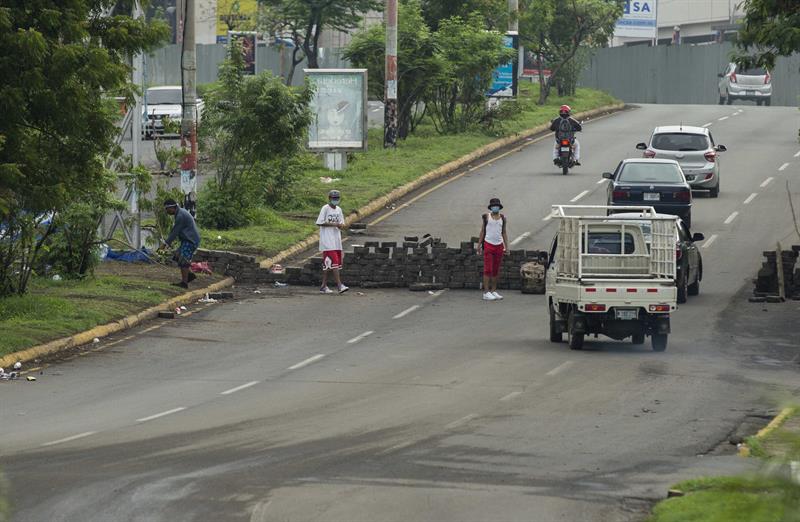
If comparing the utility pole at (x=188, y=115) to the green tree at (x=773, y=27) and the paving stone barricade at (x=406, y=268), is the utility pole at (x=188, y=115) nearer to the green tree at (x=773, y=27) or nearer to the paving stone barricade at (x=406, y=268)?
the paving stone barricade at (x=406, y=268)

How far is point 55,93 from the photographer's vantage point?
1898cm

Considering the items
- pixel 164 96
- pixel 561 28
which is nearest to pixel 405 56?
pixel 164 96

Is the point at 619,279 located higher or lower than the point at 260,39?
lower

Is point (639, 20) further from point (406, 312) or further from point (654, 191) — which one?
point (406, 312)

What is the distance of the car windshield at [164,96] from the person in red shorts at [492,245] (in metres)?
26.8

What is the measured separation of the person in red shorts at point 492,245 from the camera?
80.4 ft

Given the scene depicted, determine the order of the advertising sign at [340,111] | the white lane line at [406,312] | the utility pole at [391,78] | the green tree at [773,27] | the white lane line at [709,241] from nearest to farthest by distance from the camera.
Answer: the white lane line at [406,312], the green tree at [773,27], the white lane line at [709,241], the advertising sign at [340,111], the utility pole at [391,78]

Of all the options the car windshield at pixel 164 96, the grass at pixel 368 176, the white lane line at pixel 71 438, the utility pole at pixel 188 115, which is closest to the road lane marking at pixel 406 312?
the grass at pixel 368 176

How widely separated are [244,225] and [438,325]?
10.2 m

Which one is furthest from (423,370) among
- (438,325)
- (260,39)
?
(260,39)

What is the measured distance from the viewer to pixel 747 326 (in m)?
22.0

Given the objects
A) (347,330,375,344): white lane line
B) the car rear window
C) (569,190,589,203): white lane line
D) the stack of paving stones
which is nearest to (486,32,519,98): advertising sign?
(569,190,589,203): white lane line

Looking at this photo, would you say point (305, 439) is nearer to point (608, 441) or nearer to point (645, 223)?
point (608, 441)

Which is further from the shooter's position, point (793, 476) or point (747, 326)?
point (747, 326)
